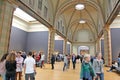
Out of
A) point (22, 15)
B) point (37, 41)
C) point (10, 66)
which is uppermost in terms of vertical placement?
point (22, 15)

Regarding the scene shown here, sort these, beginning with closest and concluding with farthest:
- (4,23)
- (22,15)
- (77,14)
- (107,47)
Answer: (4,23) < (107,47) < (22,15) < (77,14)

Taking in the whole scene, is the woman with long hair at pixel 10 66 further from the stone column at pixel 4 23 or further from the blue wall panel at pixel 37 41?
the blue wall panel at pixel 37 41

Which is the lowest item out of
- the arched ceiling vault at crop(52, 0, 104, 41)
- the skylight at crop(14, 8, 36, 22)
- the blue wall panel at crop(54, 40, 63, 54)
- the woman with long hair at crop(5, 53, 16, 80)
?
the woman with long hair at crop(5, 53, 16, 80)

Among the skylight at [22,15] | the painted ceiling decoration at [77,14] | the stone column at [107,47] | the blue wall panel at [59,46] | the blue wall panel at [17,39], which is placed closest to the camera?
the painted ceiling decoration at [77,14]

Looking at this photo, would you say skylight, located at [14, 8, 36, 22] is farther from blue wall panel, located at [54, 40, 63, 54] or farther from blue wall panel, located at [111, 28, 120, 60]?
blue wall panel, located at [111, 28, 120, 60]

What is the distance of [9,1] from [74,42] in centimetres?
2463

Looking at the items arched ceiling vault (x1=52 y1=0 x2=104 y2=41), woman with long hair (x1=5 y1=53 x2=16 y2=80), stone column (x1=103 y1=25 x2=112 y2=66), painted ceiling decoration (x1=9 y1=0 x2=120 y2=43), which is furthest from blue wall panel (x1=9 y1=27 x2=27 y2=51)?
woman with long hair (x1=5 y1=53 x2=16 y2=80)

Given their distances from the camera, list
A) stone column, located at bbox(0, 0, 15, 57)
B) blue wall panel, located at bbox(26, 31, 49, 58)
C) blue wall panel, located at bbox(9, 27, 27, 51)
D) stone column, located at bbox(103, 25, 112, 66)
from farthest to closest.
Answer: blue wall panel, located at bbox(26, 31, 49, 58) < blue wall panel, located at bbox(9, 27, 27, 51) < stone column, located at bbox(103, 25, 112, 66) < stone column, located at bbox(0, 0, 15, 57)

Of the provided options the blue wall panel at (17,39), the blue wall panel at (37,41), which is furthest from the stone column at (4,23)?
the blue wall panel at (37,41)

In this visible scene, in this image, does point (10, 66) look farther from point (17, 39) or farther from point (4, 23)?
point (17, 39)

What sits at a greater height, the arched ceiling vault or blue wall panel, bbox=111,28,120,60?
the arched ceiling vault

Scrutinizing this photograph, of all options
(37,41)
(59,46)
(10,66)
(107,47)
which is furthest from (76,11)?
(10,66)

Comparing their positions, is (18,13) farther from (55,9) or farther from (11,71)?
(11,71)

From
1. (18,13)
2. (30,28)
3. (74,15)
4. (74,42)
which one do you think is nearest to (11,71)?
(18,13)
